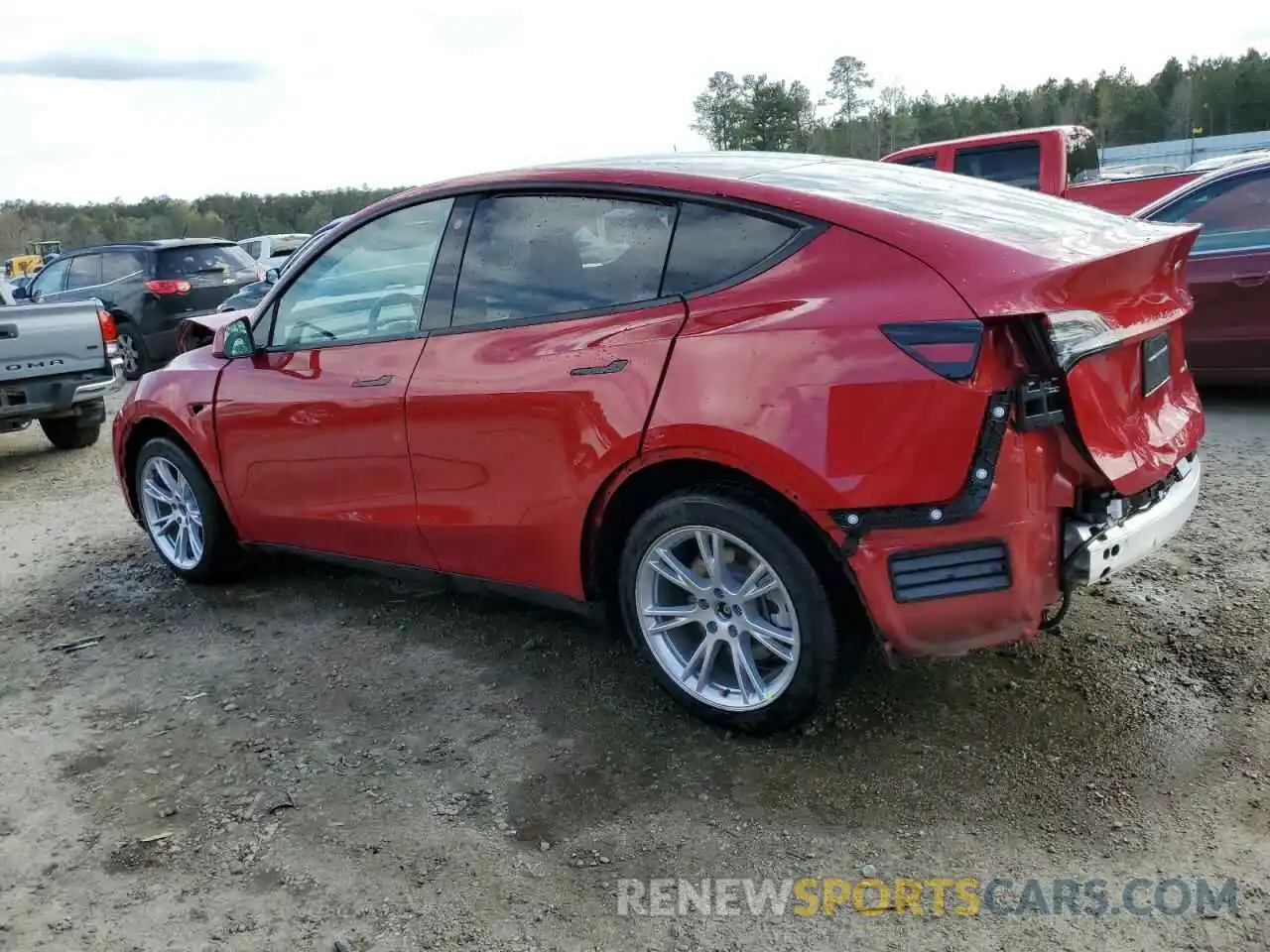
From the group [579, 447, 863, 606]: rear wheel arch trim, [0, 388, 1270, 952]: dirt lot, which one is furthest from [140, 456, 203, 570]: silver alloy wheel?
[579, 447, 863, 606]: rear wheel arch trim

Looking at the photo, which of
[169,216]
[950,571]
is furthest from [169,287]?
[169,216]

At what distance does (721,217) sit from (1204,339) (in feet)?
16.4

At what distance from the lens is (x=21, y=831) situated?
304cm

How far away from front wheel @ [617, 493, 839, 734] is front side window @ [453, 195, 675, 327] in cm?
71

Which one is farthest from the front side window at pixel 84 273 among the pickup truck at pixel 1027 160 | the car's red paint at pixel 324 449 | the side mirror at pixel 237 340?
the car's red paint at pixel 324 449

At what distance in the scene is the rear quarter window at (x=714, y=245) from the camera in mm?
3010

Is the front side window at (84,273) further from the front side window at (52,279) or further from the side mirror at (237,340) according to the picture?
the side mirror at (237,340)

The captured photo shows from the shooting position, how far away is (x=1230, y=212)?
6.93 meters

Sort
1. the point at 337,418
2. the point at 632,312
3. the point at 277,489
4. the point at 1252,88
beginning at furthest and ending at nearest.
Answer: the point at 1252,88
the point at 277,489
the point at 337,418
the point at 632,312

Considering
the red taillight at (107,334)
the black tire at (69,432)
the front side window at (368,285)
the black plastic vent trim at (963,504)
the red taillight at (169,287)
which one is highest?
the front side window at (368,285)

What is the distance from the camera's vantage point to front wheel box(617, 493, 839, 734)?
115 inches

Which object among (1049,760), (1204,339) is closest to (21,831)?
(1049,760)

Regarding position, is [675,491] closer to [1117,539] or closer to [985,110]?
[1117,539]

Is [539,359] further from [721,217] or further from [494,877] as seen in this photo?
[494,877]
